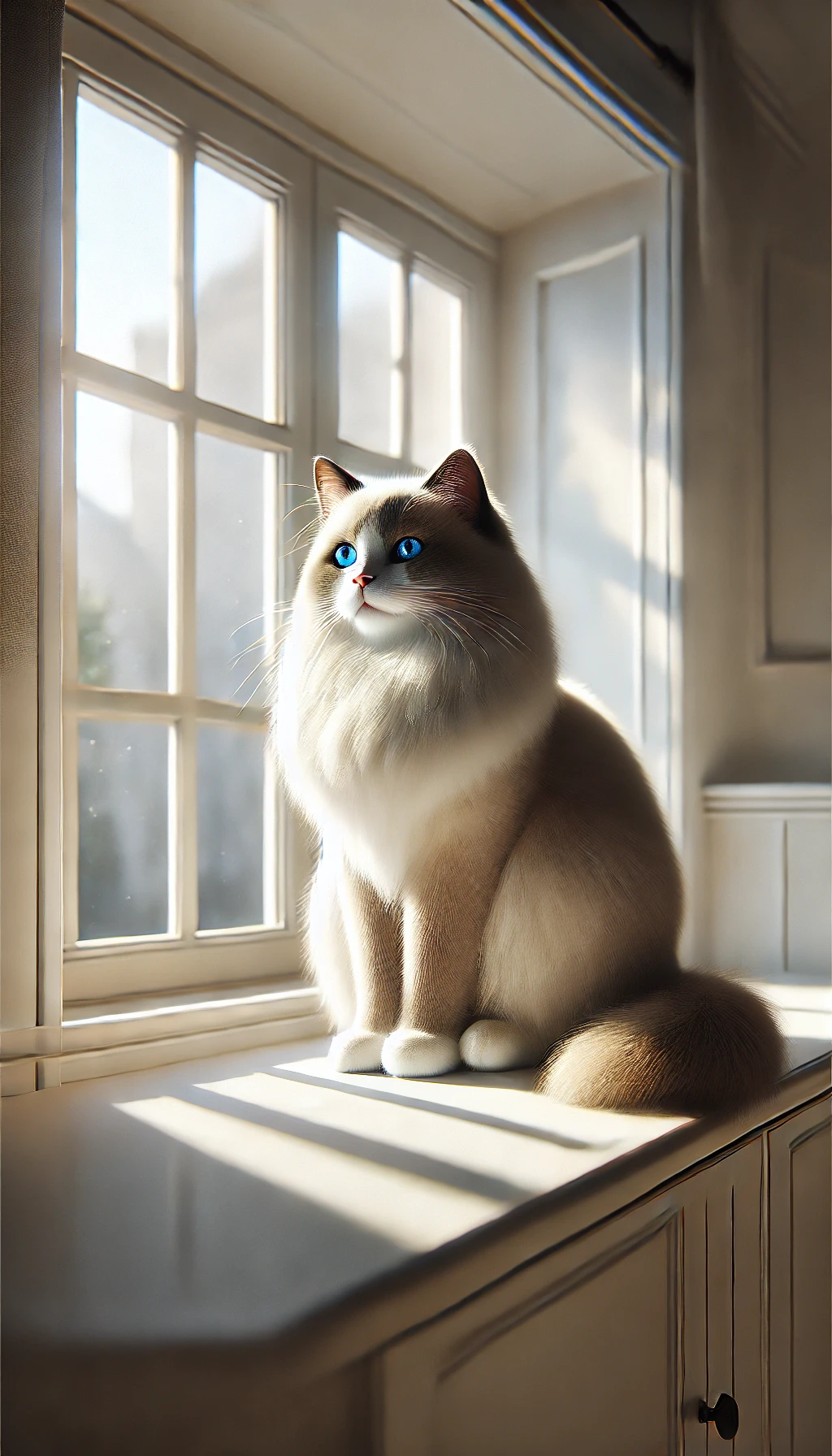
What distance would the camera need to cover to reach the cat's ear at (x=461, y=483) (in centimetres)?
99

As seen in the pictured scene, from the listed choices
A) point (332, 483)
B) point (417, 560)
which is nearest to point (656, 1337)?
point (417, 560)

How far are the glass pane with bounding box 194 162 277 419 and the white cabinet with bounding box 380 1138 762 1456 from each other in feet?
3.74

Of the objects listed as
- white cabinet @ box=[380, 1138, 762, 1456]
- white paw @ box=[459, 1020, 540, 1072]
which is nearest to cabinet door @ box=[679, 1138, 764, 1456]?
white cabinet @ box=[380, 1138, 762, 1456]

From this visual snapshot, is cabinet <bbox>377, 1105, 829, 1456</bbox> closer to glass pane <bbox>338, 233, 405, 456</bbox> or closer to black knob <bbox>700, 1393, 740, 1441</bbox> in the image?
black knob <bbox>700, 1393, 740, 1441</bbox>

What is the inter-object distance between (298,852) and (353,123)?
1.11 meters

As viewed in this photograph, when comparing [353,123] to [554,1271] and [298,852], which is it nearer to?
[298,852]

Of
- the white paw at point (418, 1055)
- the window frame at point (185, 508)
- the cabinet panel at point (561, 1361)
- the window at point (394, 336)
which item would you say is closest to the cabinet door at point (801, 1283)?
the cabinet panel at point (561, 1361)

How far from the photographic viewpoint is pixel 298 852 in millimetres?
1428

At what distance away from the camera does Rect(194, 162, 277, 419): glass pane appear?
1332 mm

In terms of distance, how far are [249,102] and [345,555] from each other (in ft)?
2.61

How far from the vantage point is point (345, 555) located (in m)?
0.99

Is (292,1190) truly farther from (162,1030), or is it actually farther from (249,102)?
(249,102)

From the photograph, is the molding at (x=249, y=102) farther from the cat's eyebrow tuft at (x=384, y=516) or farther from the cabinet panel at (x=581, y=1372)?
the cabinet panel at (x=581, y=1372)

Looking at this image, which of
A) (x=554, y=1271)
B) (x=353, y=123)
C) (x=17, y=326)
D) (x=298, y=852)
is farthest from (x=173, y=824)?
(x=353, y=123)
